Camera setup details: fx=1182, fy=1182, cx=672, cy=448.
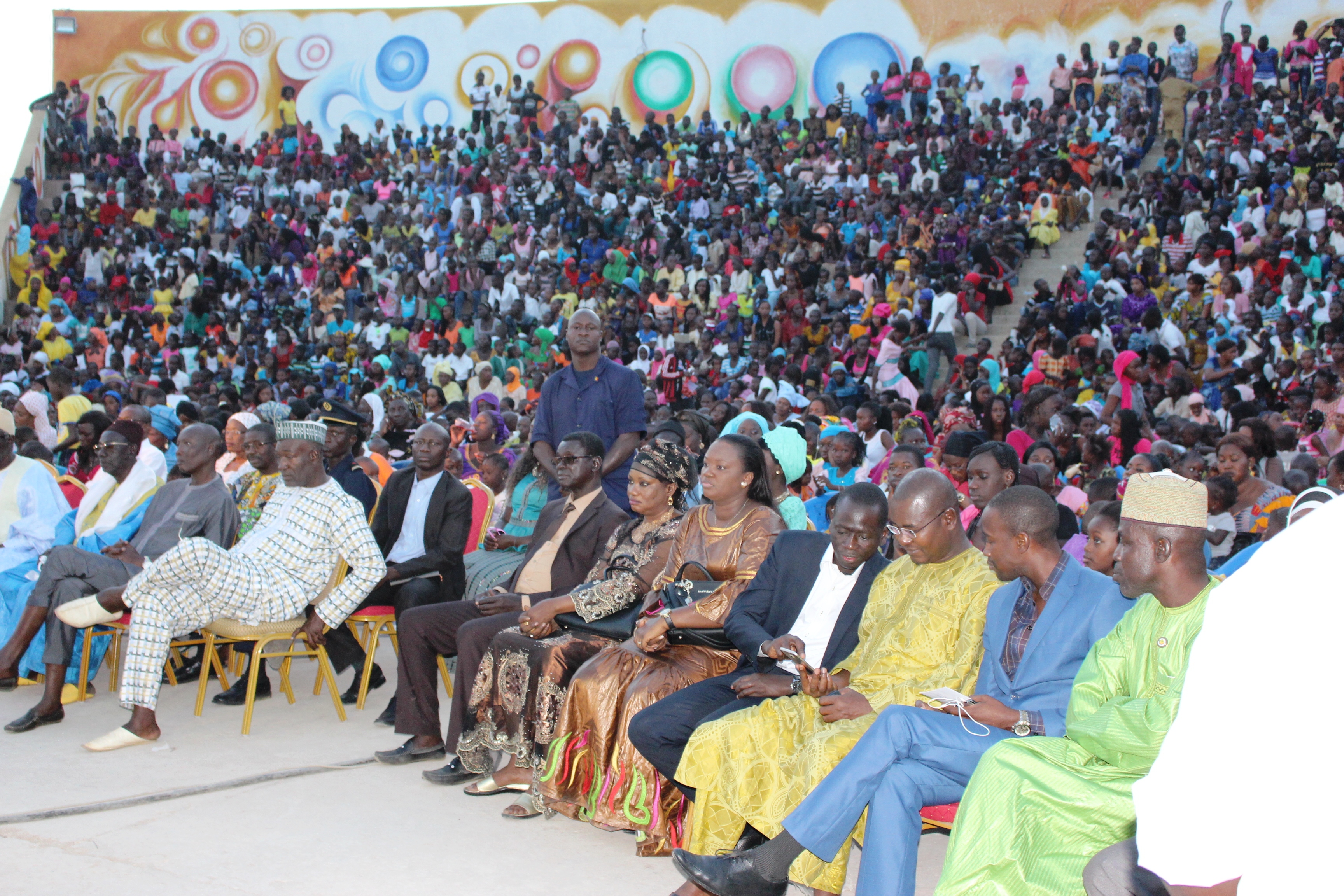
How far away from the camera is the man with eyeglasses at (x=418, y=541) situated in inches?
205

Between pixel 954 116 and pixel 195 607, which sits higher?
pixel 954 116

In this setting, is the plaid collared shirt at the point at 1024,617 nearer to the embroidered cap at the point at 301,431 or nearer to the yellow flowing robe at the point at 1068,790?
the yellow flowing robe at the point at 1068,790

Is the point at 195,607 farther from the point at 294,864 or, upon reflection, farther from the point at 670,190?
the point at 670,190

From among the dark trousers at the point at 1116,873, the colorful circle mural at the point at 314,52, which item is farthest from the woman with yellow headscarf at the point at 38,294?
the dark trousers at the point at 1116,873

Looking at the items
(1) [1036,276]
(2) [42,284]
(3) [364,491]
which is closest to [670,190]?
(1) [1036,276]

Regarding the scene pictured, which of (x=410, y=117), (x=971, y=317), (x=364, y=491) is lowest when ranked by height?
(x=364, y=491)

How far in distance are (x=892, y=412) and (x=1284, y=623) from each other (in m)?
8.68

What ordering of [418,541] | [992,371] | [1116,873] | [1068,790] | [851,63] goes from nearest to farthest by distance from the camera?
[1116,873] → [1068,790] → [418,541] → [992,371] → [851,63]

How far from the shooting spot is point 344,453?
609 cm

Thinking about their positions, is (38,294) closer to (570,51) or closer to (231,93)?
(231,93)

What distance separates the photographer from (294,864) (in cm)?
345

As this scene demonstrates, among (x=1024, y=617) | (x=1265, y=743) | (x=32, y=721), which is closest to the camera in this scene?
(x=1265, y=743)

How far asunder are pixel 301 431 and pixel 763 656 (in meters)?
2.59

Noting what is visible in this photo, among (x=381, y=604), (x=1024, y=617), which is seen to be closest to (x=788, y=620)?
(x=1024, y=617)
